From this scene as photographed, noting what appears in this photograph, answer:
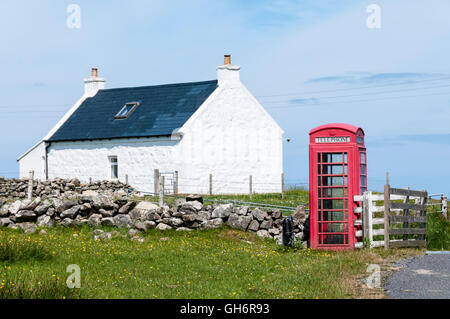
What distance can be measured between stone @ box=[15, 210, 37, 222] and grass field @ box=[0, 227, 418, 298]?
3.12m

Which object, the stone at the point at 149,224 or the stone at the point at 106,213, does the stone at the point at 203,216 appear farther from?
the stone at the point at 106,213

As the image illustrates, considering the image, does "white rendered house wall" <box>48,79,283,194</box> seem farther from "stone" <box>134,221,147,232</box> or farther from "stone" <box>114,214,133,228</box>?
"stone" <box>134,221,147,232</box>

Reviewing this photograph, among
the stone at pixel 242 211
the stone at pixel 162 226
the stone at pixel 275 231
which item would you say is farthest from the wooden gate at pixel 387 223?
the stone at pixel 162 226

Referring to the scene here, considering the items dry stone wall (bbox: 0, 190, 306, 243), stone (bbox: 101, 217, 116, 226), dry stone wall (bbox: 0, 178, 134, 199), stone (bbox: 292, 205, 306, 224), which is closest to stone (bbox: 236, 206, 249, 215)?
dry stone wall (bbox: 0, 190, 306, 243)

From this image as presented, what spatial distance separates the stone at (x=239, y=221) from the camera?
65.6 feet

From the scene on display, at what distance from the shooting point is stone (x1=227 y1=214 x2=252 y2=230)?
19984 millimetres

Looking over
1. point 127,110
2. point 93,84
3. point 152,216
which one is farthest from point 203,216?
point 93,84

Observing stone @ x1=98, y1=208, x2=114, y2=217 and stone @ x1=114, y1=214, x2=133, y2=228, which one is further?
stone @ x1=98, y1=208, x2=114, y2=217

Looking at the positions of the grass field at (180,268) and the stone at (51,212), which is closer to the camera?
the grass field at (180,268)

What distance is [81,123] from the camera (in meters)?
41.5

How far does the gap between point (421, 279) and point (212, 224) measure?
29.1ft

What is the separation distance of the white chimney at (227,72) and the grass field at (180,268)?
66.7ft

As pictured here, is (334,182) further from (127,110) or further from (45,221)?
(127,110)
